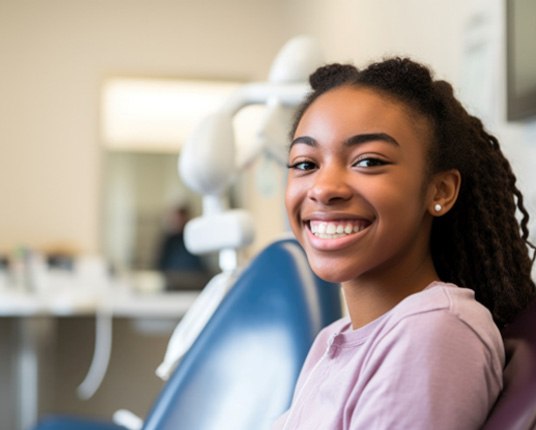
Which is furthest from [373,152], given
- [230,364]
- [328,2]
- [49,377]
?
[49,377]

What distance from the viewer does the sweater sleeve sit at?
0.70m

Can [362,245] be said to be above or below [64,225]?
above

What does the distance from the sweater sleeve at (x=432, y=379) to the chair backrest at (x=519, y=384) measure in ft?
0.04

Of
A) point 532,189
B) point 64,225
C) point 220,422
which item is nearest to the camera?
point 220,422

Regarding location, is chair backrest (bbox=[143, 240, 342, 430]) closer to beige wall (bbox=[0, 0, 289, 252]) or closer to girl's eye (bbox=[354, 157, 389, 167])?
girl's eye (bbox=[354, 157, 389, 167])

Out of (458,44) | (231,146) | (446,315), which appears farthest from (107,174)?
(446,315)

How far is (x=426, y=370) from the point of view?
2.31 feet

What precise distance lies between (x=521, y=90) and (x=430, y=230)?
1066 mm

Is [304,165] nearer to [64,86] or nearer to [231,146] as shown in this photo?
[231,146]

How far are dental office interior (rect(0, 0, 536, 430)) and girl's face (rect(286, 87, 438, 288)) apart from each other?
3150 millimetres

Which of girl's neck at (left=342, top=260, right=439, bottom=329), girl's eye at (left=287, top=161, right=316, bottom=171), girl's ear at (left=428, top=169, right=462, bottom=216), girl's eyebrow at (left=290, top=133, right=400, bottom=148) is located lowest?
girl's neck at (left=342, top=260, right=439, bottom=329)

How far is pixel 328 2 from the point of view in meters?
3.88

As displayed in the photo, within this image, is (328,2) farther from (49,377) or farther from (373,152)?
(373,152)

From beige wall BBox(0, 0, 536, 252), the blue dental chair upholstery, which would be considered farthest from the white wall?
beige wall BBox(0, 0, 536, 252)
